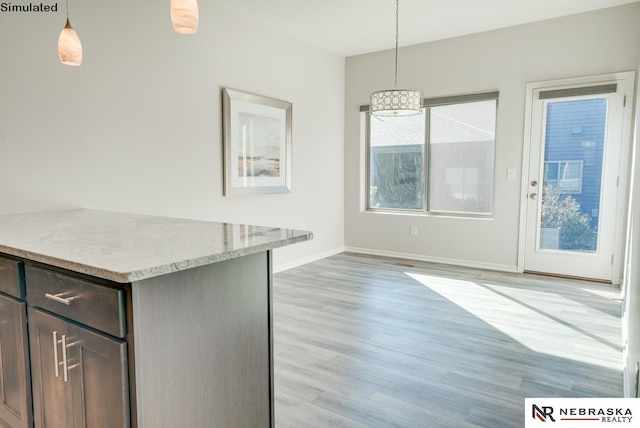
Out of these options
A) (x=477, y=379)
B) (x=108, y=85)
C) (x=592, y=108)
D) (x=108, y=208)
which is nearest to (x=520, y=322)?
(x=477, y=379)

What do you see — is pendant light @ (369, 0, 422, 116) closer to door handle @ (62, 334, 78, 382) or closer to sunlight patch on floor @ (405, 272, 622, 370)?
sunlight patch on floor @ (405, 272, 622, 370)

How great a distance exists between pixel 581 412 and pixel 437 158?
149 inches

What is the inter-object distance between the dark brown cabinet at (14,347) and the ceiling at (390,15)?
10.2 ft

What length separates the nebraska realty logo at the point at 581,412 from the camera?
154 centimetres

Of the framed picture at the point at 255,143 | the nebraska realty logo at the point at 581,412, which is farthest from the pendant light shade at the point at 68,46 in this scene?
the nebraska realty logo at the point at 581,412

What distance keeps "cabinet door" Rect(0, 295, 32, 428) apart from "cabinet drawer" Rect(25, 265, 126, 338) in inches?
5.1

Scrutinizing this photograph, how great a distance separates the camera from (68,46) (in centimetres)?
218

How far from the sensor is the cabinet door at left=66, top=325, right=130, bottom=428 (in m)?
1.23

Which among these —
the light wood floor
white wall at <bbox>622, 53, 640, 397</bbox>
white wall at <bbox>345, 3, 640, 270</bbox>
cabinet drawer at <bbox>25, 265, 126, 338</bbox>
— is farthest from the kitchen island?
white wall at <bbox>345, 3, 640, 270</bbox>

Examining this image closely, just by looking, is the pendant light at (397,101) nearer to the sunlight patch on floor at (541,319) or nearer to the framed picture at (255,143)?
the framed picture at (255,143)

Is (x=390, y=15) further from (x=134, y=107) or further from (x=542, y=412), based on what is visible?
(x=542, y=412)

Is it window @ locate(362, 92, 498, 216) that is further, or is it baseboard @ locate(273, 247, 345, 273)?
window @ locate(362, 92, 498, 216)

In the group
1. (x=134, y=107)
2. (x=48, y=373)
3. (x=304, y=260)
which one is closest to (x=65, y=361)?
(x=48, y=373)

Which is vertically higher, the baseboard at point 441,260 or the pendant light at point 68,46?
the pendant light at point 68,46
